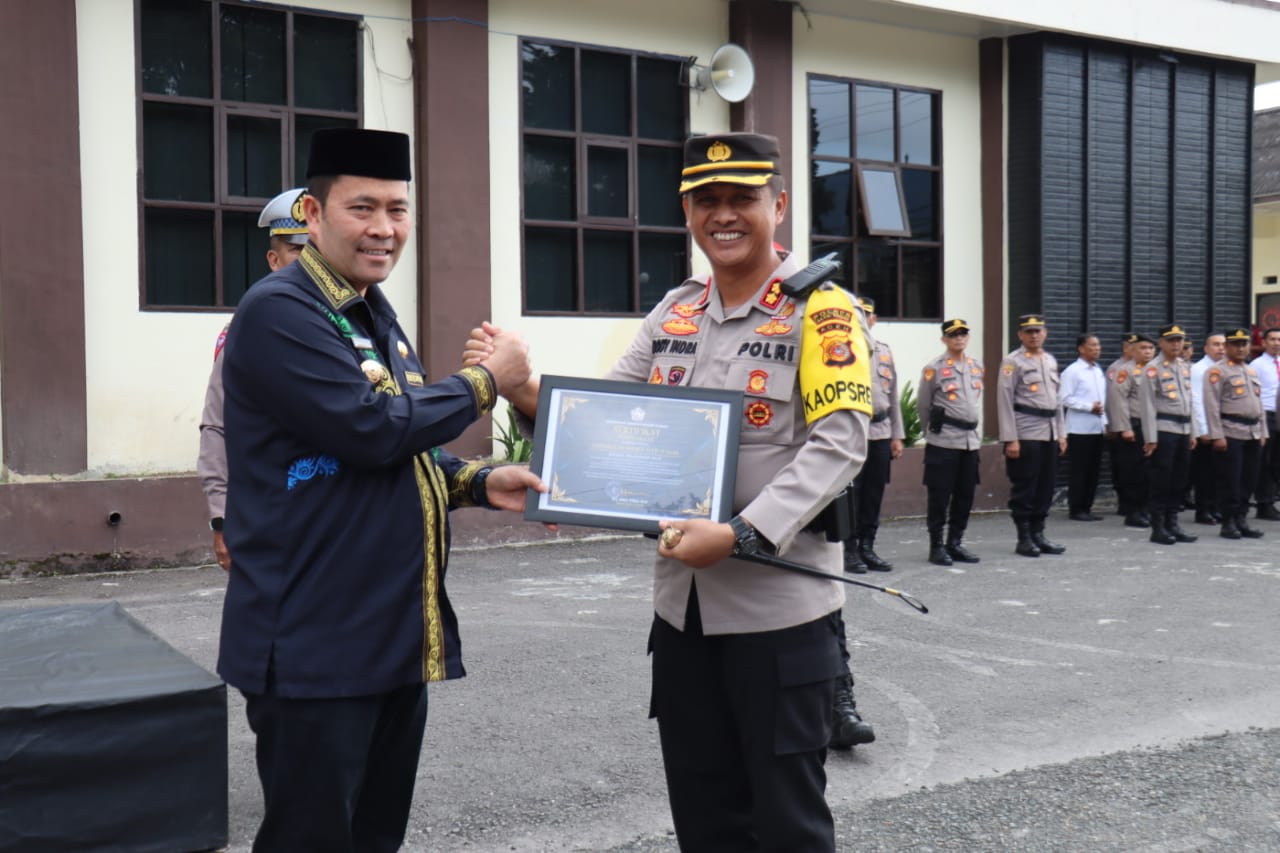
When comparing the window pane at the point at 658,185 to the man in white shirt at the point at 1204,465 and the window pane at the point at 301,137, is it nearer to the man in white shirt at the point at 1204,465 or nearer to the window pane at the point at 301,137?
the window pane at the point at 301,137

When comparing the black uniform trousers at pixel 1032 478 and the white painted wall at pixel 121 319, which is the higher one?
the white painted wall at pixel 121 319

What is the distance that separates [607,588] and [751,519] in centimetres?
597

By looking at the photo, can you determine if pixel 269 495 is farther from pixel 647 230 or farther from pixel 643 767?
pixel 647 230

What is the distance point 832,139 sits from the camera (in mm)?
13391

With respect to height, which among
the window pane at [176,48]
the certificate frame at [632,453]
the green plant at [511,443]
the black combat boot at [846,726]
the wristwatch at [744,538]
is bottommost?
the black combat boot at [846,726]

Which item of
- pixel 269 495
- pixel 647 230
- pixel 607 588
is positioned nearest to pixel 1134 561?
pixel 607 588

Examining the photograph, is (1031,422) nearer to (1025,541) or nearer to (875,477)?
(1025,541)

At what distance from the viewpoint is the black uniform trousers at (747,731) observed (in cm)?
277

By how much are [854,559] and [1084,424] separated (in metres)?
5.41

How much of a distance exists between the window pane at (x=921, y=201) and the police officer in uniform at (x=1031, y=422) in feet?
11.5

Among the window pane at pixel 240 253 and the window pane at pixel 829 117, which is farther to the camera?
the window pane at pixel 829 117

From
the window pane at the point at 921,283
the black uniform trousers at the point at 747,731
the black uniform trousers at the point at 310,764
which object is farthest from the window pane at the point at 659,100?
the black uniform trousers at the point at 310,764

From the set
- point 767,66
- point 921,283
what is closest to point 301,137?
point 767,66

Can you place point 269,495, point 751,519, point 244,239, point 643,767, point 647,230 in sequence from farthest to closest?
point 647,230, point 244,239, point 643,767, point 751,519, point 269,495
